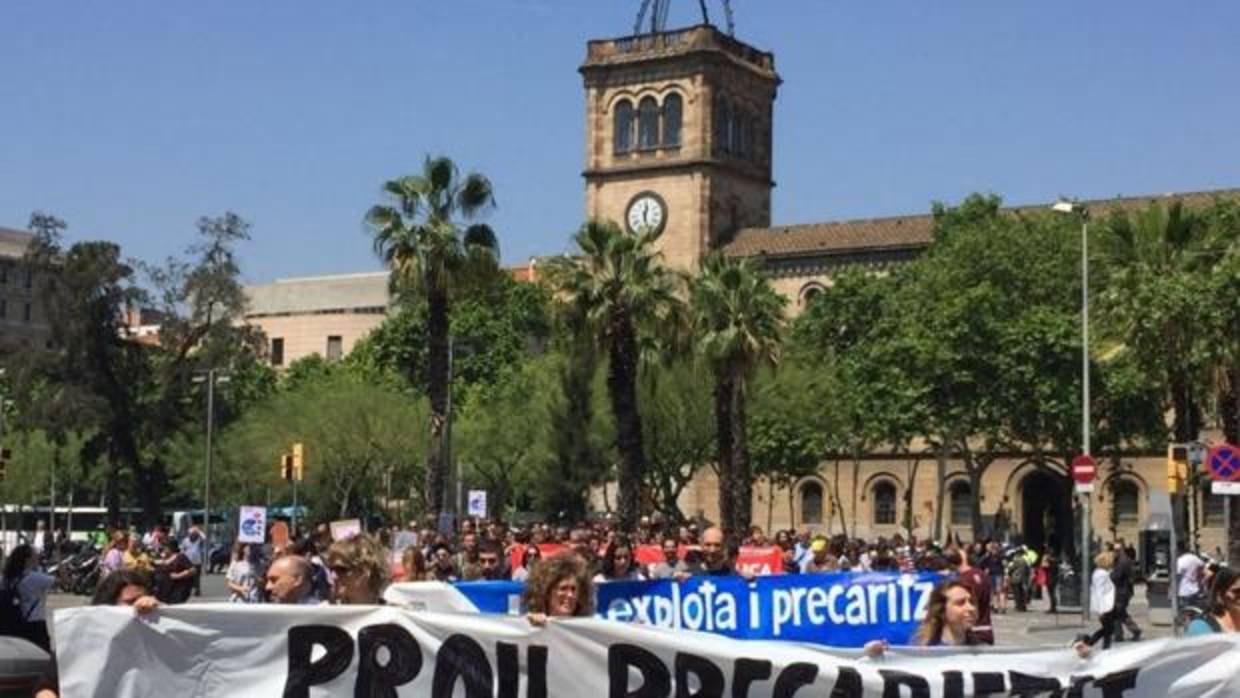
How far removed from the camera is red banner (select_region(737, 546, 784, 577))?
20.6 meters

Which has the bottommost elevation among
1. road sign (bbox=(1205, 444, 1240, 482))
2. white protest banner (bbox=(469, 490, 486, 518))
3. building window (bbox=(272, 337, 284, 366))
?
white protest banner (bbox=(469, 490, 486, 518))

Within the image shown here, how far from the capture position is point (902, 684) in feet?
25.2

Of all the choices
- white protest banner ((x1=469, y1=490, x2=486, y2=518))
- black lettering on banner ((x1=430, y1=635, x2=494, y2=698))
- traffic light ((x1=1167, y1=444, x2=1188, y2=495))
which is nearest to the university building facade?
white protest banner ((x1=469, y1=490, x2=486, y2=518))

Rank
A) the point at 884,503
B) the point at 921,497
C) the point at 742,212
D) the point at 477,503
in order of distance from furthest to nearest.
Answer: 1. the point at 742,212
2. the point at 884,503
3. the point at 921,497
4. the point at 477,503

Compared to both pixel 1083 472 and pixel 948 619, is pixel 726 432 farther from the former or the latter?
pixel 948 619

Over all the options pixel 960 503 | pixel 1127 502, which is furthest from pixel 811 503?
pixel 1127 502

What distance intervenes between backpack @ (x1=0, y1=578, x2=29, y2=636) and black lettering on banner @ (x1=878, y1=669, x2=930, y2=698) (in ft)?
25.6

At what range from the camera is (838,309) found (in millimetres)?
70312

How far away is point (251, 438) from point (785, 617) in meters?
56.1

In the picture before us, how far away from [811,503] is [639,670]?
7359 centimetres

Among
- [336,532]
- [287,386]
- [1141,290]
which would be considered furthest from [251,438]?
[336,532]

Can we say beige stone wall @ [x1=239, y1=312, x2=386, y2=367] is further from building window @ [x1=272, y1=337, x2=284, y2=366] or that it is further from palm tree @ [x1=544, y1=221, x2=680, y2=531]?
palm tree @ [x1=544, y1=221, x2=680, y2=531]

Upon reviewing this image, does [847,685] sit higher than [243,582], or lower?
higher

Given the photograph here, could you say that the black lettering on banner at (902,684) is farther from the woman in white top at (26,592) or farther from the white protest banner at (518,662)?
the woman in white top at (26,592)
